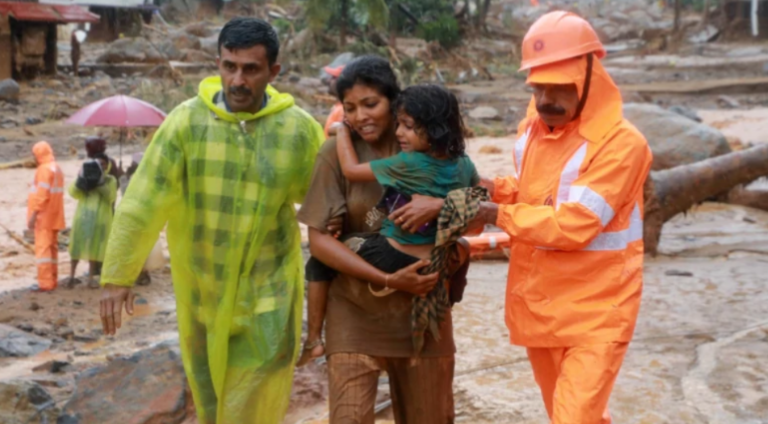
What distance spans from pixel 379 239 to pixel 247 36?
2.91 feet

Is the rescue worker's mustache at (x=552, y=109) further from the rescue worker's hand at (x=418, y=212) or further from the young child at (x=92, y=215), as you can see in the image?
the young child at (x=92, y=215)

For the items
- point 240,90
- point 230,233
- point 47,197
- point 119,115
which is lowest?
point 47,197

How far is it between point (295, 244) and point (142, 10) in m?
32.4

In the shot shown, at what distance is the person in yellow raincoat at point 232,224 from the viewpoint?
3.62m

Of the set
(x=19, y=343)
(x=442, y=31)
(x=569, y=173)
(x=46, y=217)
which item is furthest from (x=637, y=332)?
(x=442, y=31)

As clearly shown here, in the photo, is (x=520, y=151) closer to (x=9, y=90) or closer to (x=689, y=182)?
(x=689, y=182)

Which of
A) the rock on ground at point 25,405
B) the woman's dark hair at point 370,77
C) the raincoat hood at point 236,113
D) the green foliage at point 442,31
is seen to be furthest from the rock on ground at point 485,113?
the woman's dark hair at point 370,77

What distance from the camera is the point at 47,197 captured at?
8.91 metres

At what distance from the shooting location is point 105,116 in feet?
30.8

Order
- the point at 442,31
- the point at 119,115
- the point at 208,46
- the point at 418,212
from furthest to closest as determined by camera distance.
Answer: the point at 208,46, the point at 442,31, the point at 119,115, the point at 418,212

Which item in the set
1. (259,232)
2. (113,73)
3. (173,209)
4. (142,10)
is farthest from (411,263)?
(142,10)

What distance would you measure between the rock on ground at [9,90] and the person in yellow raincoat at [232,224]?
60.0ft

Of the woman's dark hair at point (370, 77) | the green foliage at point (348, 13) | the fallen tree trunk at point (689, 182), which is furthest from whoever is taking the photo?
the green foliage at point (348, 13)

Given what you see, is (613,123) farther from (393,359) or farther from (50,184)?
(50,184)
